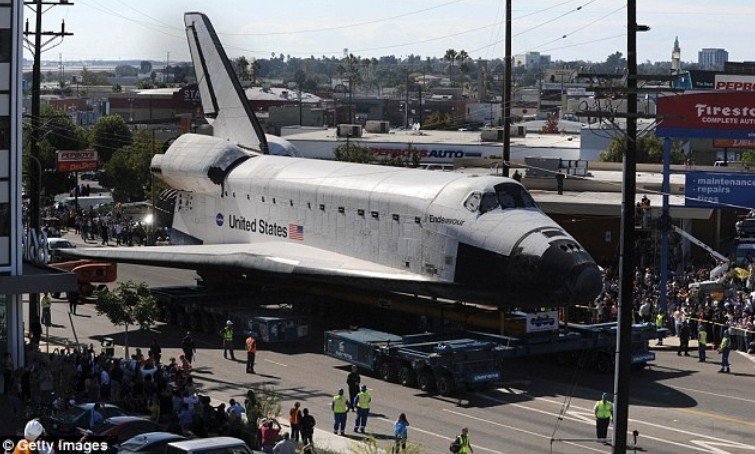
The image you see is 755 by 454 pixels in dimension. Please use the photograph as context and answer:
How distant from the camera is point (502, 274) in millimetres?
33750

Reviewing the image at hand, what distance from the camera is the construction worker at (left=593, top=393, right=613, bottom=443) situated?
2797 cm

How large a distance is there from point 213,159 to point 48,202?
104ft

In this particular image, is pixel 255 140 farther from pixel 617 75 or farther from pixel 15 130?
pixel 617 75

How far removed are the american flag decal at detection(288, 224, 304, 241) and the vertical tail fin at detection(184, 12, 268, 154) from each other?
7.51m

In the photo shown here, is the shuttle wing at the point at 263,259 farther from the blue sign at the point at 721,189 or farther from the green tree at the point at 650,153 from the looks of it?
the green tree at the point at 650,153

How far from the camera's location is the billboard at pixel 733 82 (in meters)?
63.9

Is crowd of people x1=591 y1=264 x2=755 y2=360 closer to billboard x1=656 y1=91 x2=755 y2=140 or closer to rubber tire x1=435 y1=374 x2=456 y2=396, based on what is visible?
billboard x1=656 y1=91 x2=755 y2=140

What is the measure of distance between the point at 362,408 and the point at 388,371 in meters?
5.32

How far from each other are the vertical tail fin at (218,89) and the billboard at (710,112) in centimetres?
1549

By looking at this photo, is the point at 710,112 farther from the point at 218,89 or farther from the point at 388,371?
the point at 388,371

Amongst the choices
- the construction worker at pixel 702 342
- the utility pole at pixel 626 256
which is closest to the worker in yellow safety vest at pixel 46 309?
the construction worker at pixel 702 342

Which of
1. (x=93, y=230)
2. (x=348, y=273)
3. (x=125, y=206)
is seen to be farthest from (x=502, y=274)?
(x=125, y=206)

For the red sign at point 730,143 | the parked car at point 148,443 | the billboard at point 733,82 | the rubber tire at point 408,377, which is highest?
the billboard at point 733,82

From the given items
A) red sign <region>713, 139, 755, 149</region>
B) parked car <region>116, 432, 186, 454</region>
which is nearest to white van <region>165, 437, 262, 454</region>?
parked car <region>116, 432, 186, 454</region>
